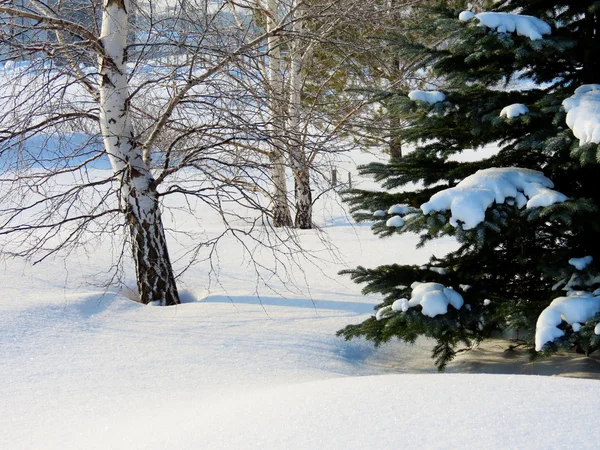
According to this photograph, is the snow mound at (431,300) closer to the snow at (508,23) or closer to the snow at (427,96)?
the snow at (427,96)

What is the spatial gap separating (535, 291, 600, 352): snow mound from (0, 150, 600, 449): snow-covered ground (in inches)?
14.9

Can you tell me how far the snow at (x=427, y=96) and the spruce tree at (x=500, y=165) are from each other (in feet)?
0.05

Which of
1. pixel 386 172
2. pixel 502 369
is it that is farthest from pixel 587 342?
pixel 386 172

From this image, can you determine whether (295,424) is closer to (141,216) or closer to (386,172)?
(386,172)

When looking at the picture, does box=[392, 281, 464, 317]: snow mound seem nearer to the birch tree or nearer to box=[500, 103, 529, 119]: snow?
box=[500, 103, 529, 119]: snow

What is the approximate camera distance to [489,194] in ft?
13.5

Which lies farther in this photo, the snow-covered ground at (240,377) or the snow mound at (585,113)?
the snow mound at (585,113)

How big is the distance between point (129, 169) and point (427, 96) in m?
3.08

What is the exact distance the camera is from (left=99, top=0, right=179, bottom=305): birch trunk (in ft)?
20.1

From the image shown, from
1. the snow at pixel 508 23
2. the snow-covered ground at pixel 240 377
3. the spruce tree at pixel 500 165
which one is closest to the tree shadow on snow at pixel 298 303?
the snow-covered ground at pixel 240 377

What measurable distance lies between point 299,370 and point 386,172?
169 centimetres

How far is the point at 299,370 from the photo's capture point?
4.92 meters

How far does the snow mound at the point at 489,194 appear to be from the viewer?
13.1ft

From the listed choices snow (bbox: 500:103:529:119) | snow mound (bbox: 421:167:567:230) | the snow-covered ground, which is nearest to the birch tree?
the snow-covered ground
